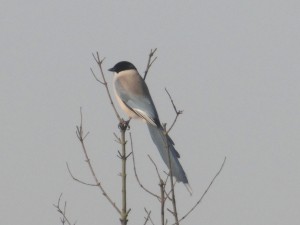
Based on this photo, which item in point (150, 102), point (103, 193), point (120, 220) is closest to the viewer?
point (120, 220)

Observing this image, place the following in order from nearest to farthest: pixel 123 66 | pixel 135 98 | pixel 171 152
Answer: pixel 171 152 < pixel 135 98 < pixel 123 66

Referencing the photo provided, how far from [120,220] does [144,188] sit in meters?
0.46

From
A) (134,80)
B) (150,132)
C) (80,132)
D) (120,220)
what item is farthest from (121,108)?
(120,220)

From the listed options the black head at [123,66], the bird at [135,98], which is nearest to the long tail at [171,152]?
the bird at [135,98]

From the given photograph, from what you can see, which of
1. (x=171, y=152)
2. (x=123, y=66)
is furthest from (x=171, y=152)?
(x=123, y=66)

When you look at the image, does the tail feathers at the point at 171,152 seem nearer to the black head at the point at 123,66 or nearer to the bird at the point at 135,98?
the bird at the point at 135,98

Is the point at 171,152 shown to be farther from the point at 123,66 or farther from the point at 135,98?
the point at 123,66

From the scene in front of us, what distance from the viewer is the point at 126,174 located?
16.1ft

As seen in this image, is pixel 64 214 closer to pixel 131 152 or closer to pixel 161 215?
pixel 131 152

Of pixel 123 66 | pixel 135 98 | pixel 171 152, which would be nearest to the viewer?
pixel 171 152

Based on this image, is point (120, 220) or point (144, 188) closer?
point (120, 220)

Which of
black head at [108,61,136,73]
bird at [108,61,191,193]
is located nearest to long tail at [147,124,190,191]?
bird at [108,61,191,193]

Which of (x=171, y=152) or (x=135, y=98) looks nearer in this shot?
(x=171, y=152)

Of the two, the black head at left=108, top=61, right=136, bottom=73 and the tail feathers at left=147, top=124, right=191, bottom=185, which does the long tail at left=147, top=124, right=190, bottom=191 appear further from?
the black head at left=108, top=61, right=136, bottom=73
